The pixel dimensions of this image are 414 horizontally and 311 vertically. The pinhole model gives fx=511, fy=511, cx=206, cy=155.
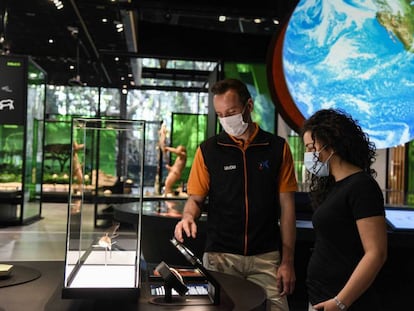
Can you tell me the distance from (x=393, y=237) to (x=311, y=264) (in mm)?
1572

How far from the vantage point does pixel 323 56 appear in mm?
4395

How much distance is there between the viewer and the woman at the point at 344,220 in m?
1.67

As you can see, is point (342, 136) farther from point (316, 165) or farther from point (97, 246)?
point (97, 246)

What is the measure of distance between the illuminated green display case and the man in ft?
22.7

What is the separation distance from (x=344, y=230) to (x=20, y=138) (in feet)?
28.0

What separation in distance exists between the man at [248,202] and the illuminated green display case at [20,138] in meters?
6.91

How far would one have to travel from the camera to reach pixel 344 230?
1.76 meters

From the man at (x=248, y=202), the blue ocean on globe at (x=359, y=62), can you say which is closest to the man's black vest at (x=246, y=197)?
the man at (x=248, y=202)

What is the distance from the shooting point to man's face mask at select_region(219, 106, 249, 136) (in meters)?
2.33

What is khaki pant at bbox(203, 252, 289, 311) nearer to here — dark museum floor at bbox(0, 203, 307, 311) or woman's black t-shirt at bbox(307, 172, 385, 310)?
woman's black t-shirt at bbox(307, 172, 385, 310)

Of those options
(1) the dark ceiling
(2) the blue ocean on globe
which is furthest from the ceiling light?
(2) the blue ocean on globe

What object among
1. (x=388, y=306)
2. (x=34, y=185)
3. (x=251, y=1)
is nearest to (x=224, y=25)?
(x=251, y=1)

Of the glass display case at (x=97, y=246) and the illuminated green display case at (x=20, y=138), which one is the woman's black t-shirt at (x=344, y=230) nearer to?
the glass display case at (x=97, y=246)

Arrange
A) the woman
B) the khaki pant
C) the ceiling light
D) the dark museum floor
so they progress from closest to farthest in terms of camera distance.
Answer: the dark museum floor < the woman < the khaki pant < the ceiling light
